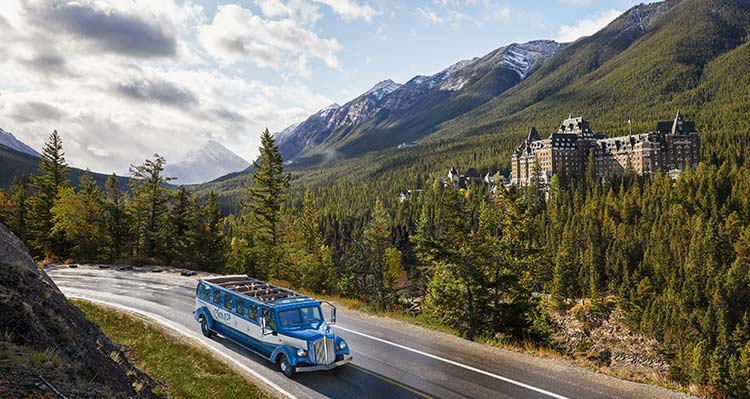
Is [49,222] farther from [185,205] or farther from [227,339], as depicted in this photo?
[227,339]

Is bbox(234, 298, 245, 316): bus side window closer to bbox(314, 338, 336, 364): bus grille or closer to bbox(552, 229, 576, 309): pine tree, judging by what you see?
bbox(314, 338, 336, 364): bus grille

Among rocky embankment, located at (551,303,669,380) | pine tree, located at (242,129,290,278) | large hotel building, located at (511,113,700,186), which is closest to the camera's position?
pine tree, located at (242,129,290,278)

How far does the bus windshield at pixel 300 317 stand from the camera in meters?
17.5

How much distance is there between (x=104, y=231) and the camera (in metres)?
56.4

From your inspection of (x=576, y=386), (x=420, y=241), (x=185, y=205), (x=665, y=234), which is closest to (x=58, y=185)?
(x=185, y=205)

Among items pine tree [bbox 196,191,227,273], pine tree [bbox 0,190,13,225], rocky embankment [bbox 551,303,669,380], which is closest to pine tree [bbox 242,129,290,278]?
pine tree [bbox 196,191,227,273]

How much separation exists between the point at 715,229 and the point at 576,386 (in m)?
138

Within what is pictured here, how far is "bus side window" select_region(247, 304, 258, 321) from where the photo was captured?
60.3ft

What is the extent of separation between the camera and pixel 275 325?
17.4 metres

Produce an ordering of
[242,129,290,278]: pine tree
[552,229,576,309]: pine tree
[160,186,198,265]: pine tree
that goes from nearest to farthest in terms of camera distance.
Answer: [242,129,290,278]: pine tree → [160,186,198,265]: pine tree → [552,229,576,309]: pine tree

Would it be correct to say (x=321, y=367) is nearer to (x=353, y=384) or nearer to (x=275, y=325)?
(x=353, y=384)

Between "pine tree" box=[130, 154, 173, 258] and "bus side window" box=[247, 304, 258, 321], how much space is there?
3885cm

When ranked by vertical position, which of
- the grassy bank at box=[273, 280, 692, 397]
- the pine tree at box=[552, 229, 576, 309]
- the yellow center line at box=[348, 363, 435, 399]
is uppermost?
the grassy bank at box=[273, 280, 692, 397]

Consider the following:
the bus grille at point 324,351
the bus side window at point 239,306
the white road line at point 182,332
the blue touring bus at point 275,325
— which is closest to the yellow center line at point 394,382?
the blue touring bus at point 275,325
